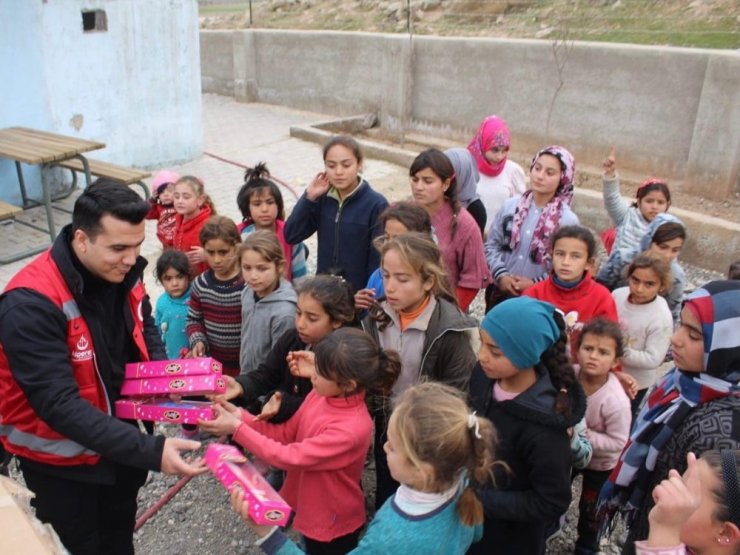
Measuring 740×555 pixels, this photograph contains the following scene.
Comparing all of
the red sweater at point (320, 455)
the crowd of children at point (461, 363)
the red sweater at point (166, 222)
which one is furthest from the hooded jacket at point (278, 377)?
the red sweater at point (166, 222)

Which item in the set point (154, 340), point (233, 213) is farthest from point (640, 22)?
point (154, 340)

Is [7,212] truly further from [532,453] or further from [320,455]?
[532,453]

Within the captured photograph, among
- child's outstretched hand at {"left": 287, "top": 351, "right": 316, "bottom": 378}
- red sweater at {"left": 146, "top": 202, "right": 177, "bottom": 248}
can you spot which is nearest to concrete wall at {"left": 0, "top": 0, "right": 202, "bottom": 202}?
red sweater at {"left": 146, "top": 202, "right": 177, "bottom": 248}

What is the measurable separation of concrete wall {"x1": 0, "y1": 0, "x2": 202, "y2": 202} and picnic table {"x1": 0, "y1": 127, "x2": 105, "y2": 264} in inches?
20.5

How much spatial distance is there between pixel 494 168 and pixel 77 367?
3.71 meters

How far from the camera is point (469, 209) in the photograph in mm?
4406

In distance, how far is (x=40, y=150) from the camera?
6.63 m

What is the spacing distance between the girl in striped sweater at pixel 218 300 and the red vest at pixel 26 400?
4.75 ft

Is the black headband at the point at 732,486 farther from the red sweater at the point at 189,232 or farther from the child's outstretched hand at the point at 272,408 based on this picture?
the red sweater at the point at 189,232

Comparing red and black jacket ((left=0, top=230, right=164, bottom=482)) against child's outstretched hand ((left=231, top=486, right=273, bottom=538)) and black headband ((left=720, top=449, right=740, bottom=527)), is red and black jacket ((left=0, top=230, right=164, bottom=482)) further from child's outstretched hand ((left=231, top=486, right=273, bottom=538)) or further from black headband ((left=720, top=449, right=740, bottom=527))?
black headband ((left=720, top=449, right=740, bottom=527))

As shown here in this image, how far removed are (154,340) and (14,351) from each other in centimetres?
90

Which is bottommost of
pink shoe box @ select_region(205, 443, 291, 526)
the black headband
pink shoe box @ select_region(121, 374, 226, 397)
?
pink shoe box @ select_region(205, 443, 291, 526)

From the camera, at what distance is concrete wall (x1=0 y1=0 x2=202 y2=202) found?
763 centimetres

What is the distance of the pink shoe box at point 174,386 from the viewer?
2457mm
